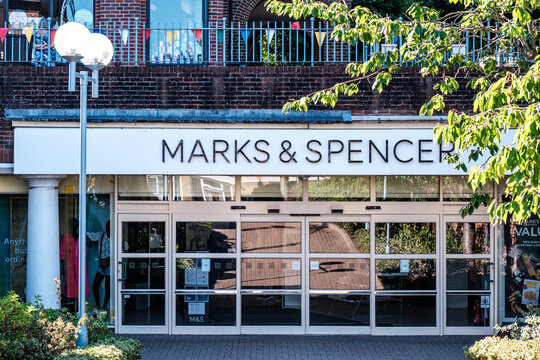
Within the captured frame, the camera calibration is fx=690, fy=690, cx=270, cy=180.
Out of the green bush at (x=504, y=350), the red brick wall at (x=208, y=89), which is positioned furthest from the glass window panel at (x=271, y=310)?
the green bush at (x=504, y=350)

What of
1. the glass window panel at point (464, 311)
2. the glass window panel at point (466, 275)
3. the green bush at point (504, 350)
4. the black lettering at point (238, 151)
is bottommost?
the glass window panel at point (464, 311)

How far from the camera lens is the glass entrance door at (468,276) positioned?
448 inches

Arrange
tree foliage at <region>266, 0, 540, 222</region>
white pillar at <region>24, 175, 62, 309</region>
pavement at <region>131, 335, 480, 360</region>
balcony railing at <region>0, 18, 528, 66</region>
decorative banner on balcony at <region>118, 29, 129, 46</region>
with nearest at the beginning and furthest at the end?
1. tree foliage at <region>266, 0, 540, 222</region>
2. pavement at <region>131, 335, 480, 360</region>
3. white pillar at <region>24, 175, 62, 309</region>
4. balcony railing at <region>0, 18, 528, 66</region>
5. decorative banner on balcony at <region>118, 29, 129, 46</region>

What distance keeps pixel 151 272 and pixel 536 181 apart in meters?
6.71

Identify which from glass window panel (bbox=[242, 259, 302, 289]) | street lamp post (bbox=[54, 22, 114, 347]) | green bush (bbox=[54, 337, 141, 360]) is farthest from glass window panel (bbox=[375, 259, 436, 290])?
street lamp post (bbox=[54, 22, 114, 347])

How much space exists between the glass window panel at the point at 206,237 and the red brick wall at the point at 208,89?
2.02m

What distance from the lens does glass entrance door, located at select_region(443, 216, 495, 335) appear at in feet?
37.3

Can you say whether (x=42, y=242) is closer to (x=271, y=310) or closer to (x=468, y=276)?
(x=271, y=310)

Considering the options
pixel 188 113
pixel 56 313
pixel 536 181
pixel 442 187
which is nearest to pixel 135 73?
pixel 188 113

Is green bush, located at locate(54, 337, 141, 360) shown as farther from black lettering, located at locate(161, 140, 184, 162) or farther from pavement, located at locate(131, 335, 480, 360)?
black lettering, located at locate(161, 140, 184, 162)

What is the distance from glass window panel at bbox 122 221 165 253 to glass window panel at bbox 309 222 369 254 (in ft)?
8.17

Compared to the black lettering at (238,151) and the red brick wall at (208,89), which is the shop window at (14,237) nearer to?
the red brick wall at (208,89)

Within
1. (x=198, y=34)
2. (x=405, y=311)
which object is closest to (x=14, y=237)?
(x=198, y=34)

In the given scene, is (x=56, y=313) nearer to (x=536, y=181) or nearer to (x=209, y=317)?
(x=209, y=317)
